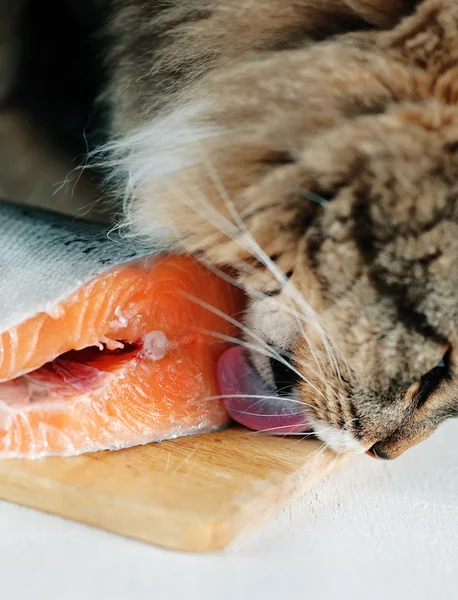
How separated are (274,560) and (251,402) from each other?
275 mm

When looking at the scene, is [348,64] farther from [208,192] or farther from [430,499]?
[430,499]

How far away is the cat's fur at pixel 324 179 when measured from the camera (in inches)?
31.5

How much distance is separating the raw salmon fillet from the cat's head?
0.08 meters

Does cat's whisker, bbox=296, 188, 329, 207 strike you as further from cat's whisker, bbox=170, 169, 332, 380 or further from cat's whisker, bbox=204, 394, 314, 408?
cat's whisker, bbox=204, 394, 314, 408

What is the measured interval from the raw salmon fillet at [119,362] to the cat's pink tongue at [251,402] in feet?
0.06

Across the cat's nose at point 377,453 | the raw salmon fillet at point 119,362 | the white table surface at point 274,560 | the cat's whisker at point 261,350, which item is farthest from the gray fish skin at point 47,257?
the cat's nose at point 377,453

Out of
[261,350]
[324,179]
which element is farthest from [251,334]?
[324,179]

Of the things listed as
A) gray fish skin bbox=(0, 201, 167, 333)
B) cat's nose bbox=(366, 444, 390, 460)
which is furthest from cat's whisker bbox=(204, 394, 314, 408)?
gray fish skin bbox=(0, 201, 167, 333)

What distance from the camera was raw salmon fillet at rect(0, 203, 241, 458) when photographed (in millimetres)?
953

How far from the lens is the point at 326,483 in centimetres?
104

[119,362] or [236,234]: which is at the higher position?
[236,234]

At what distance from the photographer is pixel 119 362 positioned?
102 cm

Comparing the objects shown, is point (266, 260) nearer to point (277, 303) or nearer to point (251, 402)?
point (277, 303)

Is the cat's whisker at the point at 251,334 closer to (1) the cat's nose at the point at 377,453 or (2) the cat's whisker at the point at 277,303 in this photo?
(2) the cat's whisker at the point at 277,303
